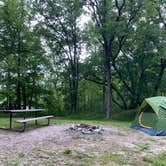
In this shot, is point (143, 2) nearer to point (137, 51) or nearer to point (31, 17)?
point (137, 51)

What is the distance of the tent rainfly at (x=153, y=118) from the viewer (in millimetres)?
8336

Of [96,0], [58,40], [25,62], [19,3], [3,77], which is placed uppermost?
[19,3]

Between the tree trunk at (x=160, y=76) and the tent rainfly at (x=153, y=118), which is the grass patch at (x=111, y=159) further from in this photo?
the tree trunk at (x=160, y=76)

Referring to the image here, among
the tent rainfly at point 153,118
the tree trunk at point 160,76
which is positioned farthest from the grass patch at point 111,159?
the tree trunk at point 160,76

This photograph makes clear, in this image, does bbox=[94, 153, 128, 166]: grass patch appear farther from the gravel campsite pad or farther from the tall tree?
the tall tree

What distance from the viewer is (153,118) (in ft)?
28.9

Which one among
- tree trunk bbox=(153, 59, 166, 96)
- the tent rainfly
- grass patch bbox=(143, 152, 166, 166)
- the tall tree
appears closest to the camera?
grass patch bbox=(143, 152, 166, 166)

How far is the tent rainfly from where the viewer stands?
8.34 metres

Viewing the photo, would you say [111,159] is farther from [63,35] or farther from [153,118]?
[63,35]

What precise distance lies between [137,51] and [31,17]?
27.8ft

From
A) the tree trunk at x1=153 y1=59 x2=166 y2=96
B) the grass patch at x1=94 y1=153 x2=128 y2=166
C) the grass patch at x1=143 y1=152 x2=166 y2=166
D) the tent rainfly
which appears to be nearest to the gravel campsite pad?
the grass patch at x1=94 y1=153 x2=128 y2=166

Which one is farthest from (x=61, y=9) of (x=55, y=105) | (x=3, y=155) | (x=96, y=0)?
(x=3, y=155)

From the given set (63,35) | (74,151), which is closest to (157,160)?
(74,151)

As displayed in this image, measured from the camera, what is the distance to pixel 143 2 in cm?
1413
